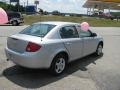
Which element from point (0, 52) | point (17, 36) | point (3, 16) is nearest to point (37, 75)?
point (17, 36)

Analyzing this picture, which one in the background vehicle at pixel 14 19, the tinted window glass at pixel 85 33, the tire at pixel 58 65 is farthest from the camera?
the background vehicle at pixel 14 19

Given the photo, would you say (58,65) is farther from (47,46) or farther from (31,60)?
(31,60)

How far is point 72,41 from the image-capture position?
7.74m

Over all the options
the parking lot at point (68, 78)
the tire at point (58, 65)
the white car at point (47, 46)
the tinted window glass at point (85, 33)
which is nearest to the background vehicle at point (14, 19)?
the parking lot at point (68, 78)

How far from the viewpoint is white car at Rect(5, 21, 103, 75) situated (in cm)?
661

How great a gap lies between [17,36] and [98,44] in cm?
397

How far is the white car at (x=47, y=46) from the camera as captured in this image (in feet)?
21.7

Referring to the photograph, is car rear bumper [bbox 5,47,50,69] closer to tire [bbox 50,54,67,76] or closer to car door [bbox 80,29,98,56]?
tire [bbox 50,54,67,76]

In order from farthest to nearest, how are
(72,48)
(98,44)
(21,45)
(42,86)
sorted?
(98,44), (72,48), (21,45), (42,86)

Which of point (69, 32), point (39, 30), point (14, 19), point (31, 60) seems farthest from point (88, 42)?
point (14, 19)

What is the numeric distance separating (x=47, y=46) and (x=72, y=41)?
4.15 feet

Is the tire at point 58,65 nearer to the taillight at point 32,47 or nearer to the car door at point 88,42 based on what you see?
the taillight at point 32,47

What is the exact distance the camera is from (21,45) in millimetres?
6820

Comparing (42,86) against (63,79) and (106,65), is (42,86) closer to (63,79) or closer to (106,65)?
(63,79)
